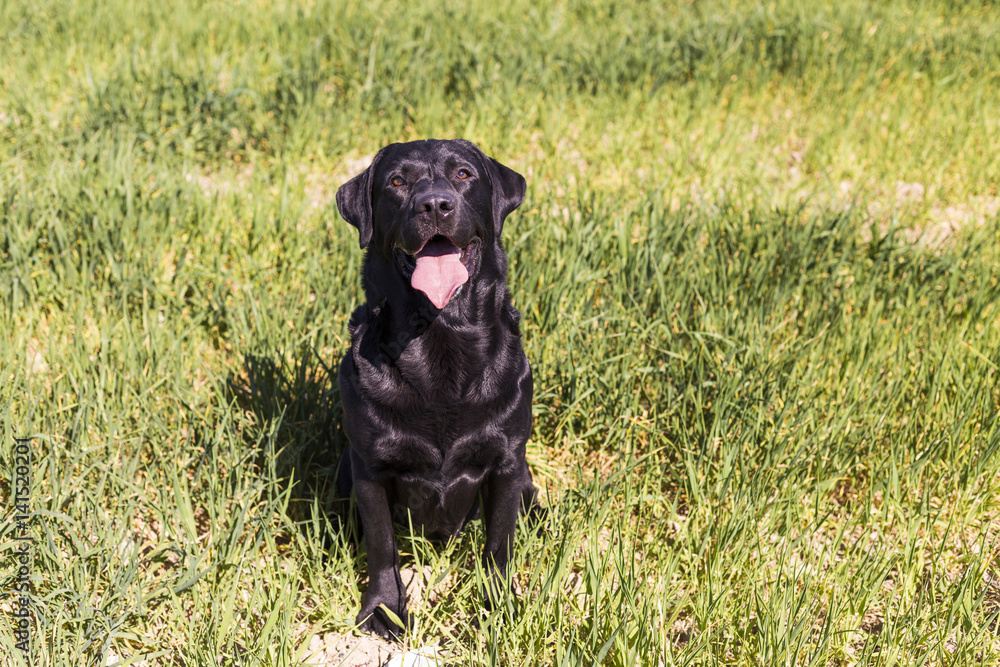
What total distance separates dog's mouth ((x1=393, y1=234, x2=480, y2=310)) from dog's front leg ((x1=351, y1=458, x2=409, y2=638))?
0.57m

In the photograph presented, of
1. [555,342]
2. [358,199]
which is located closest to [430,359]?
[358,199]

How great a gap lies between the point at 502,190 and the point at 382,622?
134cm

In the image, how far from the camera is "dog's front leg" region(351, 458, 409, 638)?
2.14 m

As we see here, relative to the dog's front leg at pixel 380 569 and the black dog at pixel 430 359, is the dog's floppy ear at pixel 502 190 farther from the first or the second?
the dog's front leg at pixel 380 569

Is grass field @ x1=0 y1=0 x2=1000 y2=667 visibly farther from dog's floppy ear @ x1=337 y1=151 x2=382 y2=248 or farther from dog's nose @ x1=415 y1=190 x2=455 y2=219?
dog's nose @ x1=415 y1=190 x2=455 y2=219

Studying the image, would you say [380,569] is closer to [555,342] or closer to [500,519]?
[500,519]

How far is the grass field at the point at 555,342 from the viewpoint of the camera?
2059 millimetres

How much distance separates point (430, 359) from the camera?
6.74 ft

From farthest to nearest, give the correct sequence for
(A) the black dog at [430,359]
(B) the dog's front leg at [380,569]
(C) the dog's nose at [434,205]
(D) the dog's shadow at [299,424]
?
(D) the dog's shadow at [299,424]
(B) the dog's front leg at [380,569]
(A) the black dog at [430,359]
(C) the dog's nose at [434,205]

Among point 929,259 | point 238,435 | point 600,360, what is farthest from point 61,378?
point 929,259

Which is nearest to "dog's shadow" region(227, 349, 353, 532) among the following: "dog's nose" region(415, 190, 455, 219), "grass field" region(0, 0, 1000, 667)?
"grass field" region(0, 0, 1000, 667)

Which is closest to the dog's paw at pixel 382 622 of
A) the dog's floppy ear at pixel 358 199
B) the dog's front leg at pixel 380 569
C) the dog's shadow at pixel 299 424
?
the dog's front leg at pixel 380 569

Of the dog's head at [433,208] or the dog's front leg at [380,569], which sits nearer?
the dog's head at [433,208]

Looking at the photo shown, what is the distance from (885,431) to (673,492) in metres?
0.82
